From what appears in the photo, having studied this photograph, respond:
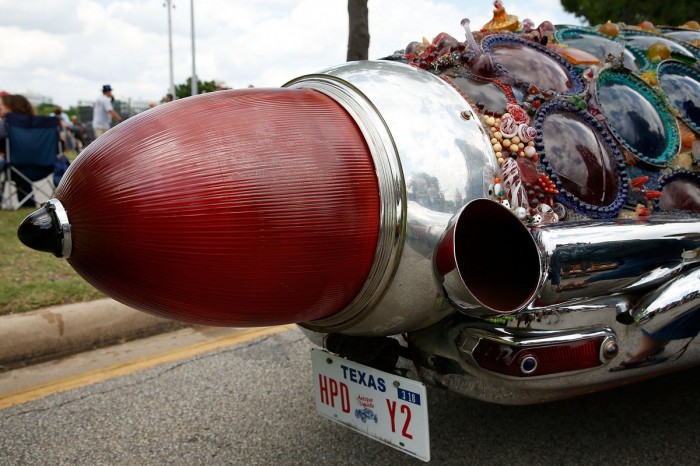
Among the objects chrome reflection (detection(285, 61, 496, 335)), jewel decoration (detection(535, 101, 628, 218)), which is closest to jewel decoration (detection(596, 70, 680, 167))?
jewel decoration (detection(535, 101, 628, 218))

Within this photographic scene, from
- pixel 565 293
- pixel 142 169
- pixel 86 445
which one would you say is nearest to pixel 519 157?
pixel 565 293

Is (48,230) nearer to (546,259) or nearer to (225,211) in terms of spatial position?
(225,211)

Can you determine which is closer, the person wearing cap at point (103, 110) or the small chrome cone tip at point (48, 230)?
the small chrome cone tip at point (48, 230)

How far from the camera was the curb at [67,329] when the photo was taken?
3363mm

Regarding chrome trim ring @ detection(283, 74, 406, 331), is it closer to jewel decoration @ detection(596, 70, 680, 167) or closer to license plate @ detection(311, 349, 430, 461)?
license plate @ detection(311, 349, 430, 461)

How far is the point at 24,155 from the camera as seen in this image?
6.91 meters

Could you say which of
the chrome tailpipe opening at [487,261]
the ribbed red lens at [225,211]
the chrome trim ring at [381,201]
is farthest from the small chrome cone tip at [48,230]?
the chrome tailpipe opening at [487,261]

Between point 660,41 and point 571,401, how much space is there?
62.7 inches

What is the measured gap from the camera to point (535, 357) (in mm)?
1724

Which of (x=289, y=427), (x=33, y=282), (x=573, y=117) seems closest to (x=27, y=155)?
(x=33, y=282)

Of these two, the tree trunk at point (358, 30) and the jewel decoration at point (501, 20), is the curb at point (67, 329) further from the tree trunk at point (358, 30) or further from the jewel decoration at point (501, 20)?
the tree trunk at point (358, 30)

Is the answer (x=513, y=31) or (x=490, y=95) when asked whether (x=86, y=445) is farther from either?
(x=513, y=31)

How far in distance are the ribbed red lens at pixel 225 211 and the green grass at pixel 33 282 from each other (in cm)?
245

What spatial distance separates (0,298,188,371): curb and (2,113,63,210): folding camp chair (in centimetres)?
383
